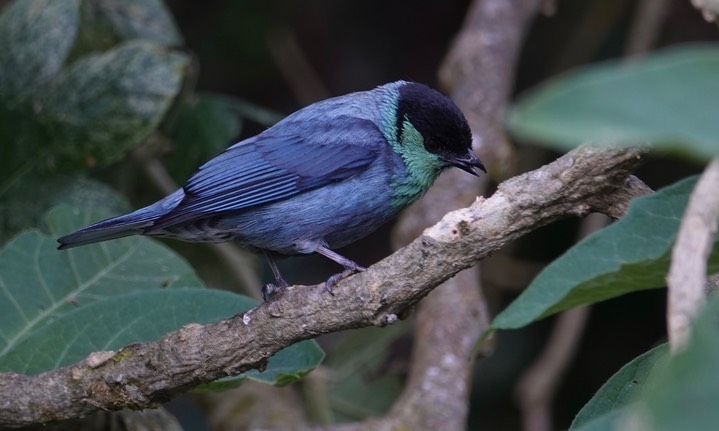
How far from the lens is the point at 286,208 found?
323cm

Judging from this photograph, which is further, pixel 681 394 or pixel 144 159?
pixel 144 159

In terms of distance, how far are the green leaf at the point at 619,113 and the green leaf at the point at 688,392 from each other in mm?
178

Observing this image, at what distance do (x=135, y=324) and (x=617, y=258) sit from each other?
1.59m

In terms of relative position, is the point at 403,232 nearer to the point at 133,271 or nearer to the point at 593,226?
the point at 593,226

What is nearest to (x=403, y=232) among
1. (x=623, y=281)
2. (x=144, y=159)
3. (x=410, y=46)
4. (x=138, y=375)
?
(x=144, y=159)

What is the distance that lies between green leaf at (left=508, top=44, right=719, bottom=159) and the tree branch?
1.10m

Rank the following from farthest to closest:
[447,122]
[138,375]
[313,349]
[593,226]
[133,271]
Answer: [593,226], [447,122], [133,271], [313,349], [138,375]

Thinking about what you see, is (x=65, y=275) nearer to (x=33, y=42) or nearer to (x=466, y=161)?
(x=33, y=42)

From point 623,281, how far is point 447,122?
6.45 ft

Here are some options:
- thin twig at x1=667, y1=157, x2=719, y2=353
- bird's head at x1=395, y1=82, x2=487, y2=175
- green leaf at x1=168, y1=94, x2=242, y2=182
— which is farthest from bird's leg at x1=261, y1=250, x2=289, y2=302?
thin twig at x1=667, y1=157, x2=719, y2=353

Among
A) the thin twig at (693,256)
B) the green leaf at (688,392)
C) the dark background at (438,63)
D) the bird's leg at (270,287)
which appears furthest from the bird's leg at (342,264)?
the dark background at (438,63)

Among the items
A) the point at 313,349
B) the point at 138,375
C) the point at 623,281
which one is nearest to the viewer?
the point at 623,281

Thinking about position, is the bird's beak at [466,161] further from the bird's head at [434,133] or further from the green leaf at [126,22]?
the green leaf at [126,22]

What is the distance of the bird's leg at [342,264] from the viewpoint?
217 cm
